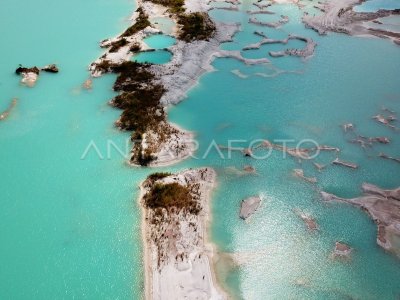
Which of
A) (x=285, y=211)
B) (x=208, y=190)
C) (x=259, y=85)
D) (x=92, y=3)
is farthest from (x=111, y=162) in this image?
(x=92, y=3)

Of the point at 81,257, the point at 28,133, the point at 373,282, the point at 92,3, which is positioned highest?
the point at 92,3

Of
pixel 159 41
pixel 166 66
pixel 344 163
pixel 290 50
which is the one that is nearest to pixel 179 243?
pixel 344 163

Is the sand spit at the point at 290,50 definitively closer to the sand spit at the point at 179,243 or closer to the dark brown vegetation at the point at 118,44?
the dark brown vegetation at the point at 118,44

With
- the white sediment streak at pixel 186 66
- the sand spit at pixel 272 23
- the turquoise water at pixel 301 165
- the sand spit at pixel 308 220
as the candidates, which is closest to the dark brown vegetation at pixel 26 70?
the white sediment streak at pixel 186 66

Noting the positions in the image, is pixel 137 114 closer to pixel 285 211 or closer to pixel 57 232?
pixel 57 232

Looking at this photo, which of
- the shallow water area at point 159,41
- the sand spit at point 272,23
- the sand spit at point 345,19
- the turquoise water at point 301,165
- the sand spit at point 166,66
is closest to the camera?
the turquoise water at point 301,165

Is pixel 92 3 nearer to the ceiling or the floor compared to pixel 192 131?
nearer to the ceiling

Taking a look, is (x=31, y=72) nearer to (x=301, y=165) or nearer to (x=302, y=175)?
(x=301, y=165)
